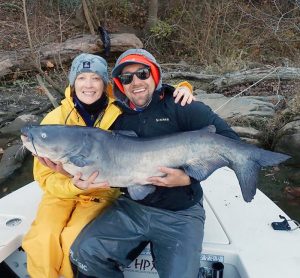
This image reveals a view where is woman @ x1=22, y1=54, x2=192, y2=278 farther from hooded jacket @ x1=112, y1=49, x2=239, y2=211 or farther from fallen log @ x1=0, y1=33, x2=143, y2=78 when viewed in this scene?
fallen log @ x1=0, y1=33, x2=143, y2=78

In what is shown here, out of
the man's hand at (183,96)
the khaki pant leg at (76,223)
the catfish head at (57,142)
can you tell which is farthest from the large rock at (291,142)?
the catfish head at (57,142)

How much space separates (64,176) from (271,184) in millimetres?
4218

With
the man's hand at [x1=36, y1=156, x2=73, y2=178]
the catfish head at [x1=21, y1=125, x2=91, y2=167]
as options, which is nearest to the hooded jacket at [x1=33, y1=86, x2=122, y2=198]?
the man's hand at [x1=36, y1=156, x2=73, y2=178]

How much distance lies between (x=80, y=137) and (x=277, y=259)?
1539 millimetres

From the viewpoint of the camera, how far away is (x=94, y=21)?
14.5m

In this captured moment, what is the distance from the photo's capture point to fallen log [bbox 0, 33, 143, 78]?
1106 centimetres

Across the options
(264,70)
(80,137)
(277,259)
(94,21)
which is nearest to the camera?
(80,137)

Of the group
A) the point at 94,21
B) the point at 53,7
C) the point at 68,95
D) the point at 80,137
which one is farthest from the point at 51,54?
the point at 80,137

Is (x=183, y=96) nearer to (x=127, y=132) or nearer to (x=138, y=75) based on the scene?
(x=138, y=75)

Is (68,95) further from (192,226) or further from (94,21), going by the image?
(94,21)

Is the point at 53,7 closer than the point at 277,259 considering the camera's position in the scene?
No

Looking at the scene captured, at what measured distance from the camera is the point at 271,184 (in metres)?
6.59

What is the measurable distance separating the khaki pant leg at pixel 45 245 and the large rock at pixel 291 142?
15.5ft

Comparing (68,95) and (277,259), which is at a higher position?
(68,95)
